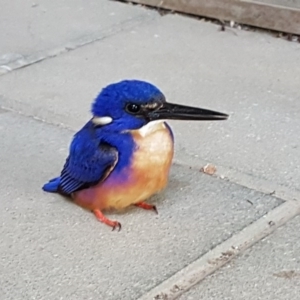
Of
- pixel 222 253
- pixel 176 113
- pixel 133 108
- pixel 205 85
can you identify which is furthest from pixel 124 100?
pixel 205 85

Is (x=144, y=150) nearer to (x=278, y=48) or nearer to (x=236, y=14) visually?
(x=278, y=48)

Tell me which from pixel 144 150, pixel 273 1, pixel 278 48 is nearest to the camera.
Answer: pixel 144 150

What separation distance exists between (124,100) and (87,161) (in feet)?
0.72

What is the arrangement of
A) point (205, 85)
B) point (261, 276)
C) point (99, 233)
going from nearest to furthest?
point (261, 276)
point (99, 233)
point (205, 85)

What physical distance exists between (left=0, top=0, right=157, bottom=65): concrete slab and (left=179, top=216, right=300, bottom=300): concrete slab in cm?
195

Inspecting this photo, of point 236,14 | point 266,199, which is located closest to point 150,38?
point 236,14

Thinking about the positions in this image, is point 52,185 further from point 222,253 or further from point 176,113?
point 222,253

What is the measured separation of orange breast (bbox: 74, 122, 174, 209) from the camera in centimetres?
235

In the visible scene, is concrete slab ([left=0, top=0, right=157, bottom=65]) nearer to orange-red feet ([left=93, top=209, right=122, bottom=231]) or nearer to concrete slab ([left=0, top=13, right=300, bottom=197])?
concrete slab ([left=0, top=13, right=300, bottom=197])

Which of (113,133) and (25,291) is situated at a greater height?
(113,133)

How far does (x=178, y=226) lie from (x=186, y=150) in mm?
582

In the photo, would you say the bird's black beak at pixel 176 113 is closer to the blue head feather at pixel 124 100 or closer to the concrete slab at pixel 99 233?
the blue head feather at pixel 124 100

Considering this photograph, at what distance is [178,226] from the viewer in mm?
2473

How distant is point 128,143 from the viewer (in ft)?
7.72
